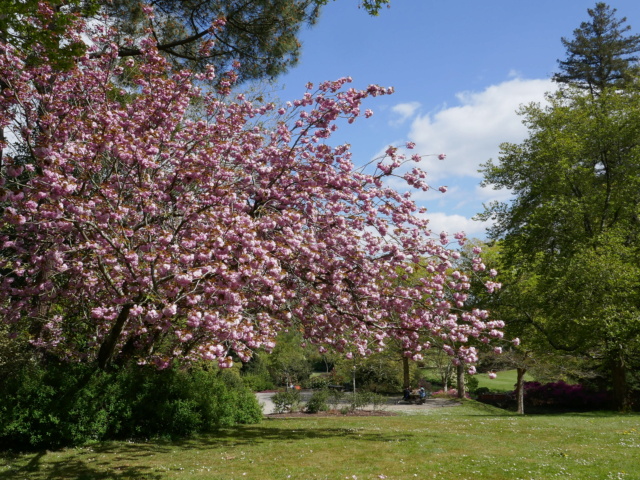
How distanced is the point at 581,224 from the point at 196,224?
20749 mm

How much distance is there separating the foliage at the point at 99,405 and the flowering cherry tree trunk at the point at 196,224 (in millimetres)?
741

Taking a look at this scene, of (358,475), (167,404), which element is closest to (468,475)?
(358,475)

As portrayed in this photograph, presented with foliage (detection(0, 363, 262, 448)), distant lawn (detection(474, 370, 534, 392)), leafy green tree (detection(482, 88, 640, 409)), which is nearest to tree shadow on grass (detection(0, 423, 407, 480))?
foliage (detection(0, 363, 262, 448))

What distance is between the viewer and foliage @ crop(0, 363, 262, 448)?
33.8 ft

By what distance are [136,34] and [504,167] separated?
19.4 metres

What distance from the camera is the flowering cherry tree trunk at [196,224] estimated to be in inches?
304

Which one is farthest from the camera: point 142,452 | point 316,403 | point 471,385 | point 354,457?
point 471,385

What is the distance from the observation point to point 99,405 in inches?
446

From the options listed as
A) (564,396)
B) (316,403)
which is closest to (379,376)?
(564,396)

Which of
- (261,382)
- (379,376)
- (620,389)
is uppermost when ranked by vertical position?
(620,389)

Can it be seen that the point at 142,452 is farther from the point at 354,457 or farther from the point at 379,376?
the point at 379,376

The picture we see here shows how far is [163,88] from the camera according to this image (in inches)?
388

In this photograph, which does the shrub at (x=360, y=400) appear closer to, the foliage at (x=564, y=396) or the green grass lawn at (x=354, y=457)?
the green grass lawn at (x=354, y=457)

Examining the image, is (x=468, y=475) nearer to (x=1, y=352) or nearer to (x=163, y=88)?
(x=163, y=88)
